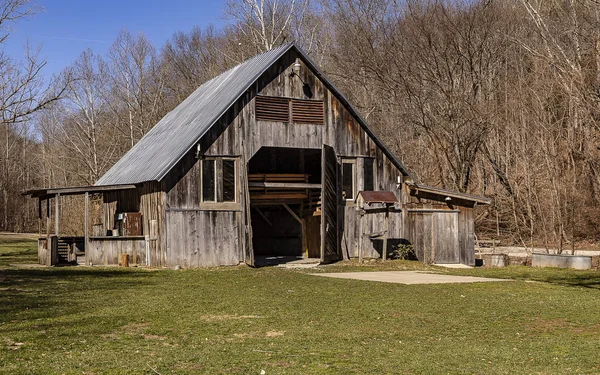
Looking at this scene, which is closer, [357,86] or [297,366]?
[297,366]

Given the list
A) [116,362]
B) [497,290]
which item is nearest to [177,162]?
[497,290]

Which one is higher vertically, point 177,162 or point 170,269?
point 177,162

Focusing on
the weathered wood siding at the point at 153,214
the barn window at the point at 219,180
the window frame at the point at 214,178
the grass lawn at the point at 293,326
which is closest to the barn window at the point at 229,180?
the barn window at the point at 219,180

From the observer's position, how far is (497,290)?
1938 cm

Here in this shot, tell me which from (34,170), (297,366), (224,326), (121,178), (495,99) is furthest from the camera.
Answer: (34,170)

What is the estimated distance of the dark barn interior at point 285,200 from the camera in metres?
30.7

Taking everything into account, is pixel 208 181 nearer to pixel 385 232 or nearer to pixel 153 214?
pixel 153 214

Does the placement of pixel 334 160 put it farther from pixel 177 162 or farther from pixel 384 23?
pixel 384 23

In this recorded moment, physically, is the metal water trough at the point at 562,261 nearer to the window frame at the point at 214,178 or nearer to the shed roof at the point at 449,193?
the shed roof at the point at 449,193

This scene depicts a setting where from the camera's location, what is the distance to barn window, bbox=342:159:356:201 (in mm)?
30078

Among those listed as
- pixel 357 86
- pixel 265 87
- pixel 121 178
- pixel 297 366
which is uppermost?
pixel 357 86

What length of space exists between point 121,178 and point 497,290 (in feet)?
56.8

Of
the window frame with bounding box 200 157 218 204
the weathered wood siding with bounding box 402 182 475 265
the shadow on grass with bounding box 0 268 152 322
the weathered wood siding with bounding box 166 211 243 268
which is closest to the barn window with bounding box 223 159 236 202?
the window frame with bounding box 200 157 218 204

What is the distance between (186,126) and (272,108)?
13.0 ft
